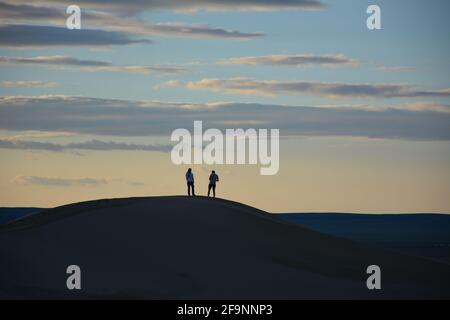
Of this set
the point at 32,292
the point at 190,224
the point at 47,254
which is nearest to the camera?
the point at 32,292

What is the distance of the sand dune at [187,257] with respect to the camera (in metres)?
41.8

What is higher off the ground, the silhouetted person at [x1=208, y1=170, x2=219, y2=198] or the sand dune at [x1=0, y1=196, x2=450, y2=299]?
the silhouetted person at [x1=208, y1=170, x2=219, y2=198]

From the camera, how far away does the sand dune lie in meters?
41.8

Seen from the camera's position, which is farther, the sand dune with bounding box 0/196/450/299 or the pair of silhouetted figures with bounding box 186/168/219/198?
the pair of silhouetted figures with bounding box 186/168/219/198

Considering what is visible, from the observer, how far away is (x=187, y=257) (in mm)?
44344

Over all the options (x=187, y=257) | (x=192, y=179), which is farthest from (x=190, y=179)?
(x=187, y=257)

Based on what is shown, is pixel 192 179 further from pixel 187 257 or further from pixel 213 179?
pixel 187 257

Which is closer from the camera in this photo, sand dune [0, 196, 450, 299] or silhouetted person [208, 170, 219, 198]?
sand dune [0, 196, 450, 299]

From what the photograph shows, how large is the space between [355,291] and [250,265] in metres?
3.82

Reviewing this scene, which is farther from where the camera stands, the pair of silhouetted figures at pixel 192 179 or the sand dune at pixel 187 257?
the pair of silhouetted figures at pixel 192 179
